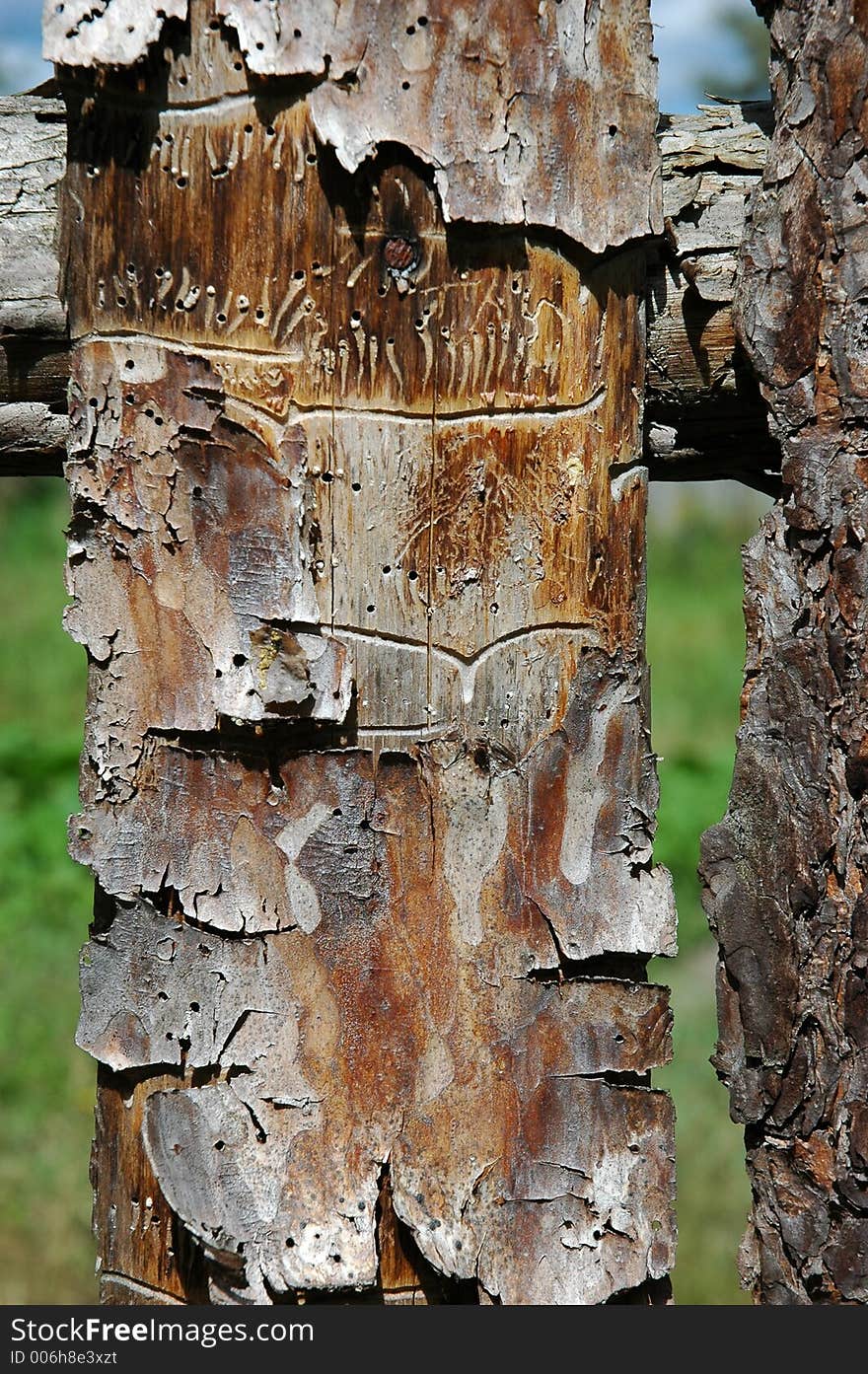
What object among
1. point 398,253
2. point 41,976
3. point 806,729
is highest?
point 398,253

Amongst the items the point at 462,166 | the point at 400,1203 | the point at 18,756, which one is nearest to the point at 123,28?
the point at 462,166

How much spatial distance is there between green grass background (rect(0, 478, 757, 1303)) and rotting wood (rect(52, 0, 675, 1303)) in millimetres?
1789

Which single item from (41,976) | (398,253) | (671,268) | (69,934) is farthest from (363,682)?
(69,934)

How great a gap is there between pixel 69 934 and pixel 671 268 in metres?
3.25

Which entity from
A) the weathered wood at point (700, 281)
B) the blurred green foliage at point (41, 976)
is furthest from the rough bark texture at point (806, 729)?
the blurred green foliage at point (41, 976)

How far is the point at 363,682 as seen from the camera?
1.16 meters

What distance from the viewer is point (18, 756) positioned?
15.5 ft

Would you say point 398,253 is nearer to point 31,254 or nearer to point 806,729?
point 31,254

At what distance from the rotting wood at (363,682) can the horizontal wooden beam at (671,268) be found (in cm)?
7

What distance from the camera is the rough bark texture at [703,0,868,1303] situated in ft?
3.75

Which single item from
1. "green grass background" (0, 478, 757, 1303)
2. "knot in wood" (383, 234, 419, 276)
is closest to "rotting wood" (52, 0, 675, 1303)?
"knot in wood" (383, 234, 419, 276)

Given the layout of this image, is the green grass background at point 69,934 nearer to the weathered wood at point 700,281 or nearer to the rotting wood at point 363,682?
the rotting wood at point 363,682

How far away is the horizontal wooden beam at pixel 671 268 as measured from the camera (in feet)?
4.00

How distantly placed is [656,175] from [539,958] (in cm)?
74
